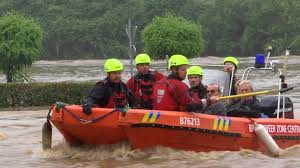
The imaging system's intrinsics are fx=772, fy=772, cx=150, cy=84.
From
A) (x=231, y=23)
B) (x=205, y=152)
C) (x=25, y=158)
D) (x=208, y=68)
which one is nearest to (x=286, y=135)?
(x=205, y=152)

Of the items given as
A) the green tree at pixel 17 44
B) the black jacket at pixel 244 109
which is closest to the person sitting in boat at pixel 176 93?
the black jacket at pixel 244 109

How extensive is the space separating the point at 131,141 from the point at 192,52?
29211mm

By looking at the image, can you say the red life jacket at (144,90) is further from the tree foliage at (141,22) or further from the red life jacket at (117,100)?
the tree foliage at (141,22)

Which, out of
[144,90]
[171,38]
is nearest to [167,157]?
[144,90]

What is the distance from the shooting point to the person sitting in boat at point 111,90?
1155 cm

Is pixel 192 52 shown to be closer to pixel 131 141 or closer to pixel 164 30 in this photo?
pixel 164 30

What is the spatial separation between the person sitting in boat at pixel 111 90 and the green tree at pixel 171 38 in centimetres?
2711

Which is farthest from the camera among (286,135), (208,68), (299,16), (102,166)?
(299,16)

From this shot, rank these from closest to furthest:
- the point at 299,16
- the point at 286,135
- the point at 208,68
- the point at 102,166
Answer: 1. the point at 102,166
2. the point at 286,135
3. the point at 208,68
4. the point at 299,16

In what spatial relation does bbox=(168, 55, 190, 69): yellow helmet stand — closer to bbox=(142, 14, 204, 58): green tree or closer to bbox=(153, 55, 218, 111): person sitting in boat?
bbox=(153, 55, 218, 111): person sitting in boat

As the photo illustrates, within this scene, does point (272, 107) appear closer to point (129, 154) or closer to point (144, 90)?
point (144, 90)

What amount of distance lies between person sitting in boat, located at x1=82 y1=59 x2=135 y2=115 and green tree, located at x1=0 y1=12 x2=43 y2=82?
16.6 meters

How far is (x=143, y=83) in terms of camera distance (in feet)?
41.1

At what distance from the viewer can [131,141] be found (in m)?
11.2
